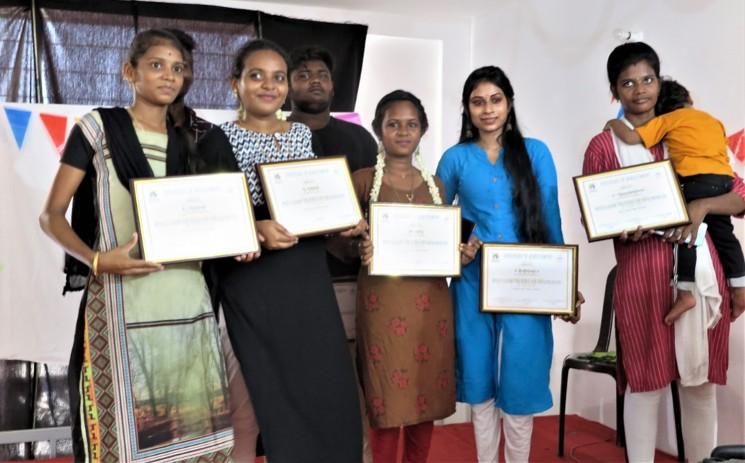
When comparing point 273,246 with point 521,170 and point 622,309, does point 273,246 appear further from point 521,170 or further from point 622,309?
point 622,309

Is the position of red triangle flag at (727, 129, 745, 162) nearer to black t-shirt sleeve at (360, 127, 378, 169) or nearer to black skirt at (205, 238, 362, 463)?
black t-shirt sleeve at (360, 127, 378, 169)

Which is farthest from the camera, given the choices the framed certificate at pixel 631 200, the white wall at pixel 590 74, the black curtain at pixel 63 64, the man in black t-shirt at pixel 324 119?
the black curtain at pixel 63 64

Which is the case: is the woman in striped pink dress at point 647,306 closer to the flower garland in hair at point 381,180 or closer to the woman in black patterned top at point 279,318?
the flower garland in hair at point 381,180

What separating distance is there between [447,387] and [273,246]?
0.88m

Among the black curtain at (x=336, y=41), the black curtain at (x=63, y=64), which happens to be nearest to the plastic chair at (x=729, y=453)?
the black curtain at (x=336, y=41)

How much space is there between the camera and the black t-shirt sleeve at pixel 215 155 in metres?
2.20

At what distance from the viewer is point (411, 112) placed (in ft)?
8.57

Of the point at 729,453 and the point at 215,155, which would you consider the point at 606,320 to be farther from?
the point at 215,155

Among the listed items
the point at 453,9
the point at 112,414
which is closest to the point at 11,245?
the point at 112,414

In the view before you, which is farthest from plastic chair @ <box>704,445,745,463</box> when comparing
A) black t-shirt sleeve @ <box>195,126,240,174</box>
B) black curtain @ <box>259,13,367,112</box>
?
black curtain @ <box>259,13,367,112</box>

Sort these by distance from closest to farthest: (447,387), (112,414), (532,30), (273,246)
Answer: (112,414) → (273,246) → (447,387) → (532,30)

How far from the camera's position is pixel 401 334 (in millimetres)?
2486

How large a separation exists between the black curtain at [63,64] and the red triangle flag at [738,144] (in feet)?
9.98

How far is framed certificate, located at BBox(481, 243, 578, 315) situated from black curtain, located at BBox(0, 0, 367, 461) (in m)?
2.74
